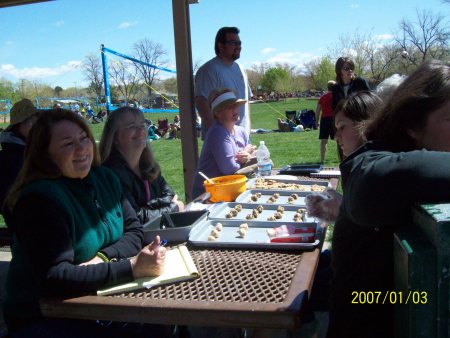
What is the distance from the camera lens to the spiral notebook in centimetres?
127

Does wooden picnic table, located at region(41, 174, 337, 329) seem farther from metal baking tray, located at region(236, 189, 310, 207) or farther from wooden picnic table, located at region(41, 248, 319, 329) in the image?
metal baking tray, located at region(236, 189, 310, 207)

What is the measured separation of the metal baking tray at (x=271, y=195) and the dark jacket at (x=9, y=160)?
4.99 ft

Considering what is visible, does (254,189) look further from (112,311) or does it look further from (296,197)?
(112,311)

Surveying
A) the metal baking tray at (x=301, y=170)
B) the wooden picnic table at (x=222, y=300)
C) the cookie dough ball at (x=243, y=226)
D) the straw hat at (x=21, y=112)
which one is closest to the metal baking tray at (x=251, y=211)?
the cookie dough ball at (x=243, y=226)

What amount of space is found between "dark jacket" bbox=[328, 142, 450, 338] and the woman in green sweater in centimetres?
56

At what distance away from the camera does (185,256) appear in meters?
1.46

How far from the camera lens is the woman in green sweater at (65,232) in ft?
4.34

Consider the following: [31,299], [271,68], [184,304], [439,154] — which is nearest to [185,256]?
[184,304]

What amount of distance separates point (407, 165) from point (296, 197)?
1334mm

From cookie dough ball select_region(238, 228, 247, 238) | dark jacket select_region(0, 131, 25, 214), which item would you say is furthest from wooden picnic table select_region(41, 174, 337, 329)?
dark jacket select_region(0, 131, 25, 214)

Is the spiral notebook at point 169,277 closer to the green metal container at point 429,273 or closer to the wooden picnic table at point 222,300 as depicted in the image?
the wooden picnic table at point 222,300

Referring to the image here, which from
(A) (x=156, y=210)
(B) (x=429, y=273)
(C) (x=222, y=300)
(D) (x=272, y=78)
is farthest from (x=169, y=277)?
(D) (x=272, y=78)

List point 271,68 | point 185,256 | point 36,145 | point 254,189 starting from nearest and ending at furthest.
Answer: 1. point 185,256
2. point 36,145
3. point 254,189
4. point 271,68

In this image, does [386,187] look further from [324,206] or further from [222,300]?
[324,206]
